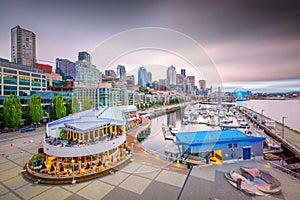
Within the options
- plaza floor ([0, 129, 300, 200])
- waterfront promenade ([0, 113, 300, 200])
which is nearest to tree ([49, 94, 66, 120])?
waterfront promenade ([0, 113, 300, 200])

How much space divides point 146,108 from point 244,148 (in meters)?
19.8

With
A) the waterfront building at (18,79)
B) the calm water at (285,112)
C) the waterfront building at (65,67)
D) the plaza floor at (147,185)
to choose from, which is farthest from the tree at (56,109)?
the waterfront building at (65,67)

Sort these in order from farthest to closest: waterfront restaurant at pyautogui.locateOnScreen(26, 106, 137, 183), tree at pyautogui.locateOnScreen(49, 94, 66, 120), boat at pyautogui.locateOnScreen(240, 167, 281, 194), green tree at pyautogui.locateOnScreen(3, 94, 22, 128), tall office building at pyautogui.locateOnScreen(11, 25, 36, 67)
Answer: tall office building at pyautogui.locateOnScreen(11, 25, 36, 67), tree at pyautogui.locateOnScreen(49, 94, 66, 120), green tree at pyautogui.locateOnScreen(3, 94, 22, 128), waterfront restaurant at pyautogui.locateOnScreen(26, 106, 137, 183), boat at pyautogui.locateOnScreen(240, 167, 281, 194)

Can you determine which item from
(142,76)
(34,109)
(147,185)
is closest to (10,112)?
(34,109)

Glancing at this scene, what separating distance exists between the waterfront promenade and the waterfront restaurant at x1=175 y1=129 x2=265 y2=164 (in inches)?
17.8

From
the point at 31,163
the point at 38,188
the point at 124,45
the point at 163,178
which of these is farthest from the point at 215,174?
the point at 31,163

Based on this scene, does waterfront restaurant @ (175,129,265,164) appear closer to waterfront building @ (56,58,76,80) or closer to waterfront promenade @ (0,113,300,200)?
waterfront promenade @ (0,113,300,200)

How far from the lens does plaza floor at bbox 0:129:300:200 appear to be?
3820mm

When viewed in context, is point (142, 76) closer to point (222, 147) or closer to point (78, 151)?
point (78, 151)

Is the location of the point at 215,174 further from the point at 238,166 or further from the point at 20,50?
the point at 20,50

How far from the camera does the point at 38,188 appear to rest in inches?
168

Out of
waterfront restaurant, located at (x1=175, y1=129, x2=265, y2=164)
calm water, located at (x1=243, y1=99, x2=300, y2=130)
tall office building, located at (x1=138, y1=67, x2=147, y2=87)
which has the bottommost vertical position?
calm water, located at (x1=243, y1=99, x2=300, y2=130)

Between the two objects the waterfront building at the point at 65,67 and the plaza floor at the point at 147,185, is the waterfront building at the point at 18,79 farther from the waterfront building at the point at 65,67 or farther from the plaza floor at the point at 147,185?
the waterfront building at the point at 65,67

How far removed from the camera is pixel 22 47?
1802 inches
